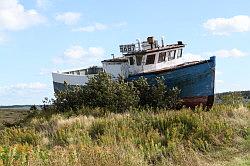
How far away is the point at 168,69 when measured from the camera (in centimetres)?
2916

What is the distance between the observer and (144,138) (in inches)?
590

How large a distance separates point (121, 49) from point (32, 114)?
7054 mm

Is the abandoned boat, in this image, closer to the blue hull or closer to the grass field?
the blue hull

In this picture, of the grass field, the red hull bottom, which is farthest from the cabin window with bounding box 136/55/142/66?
the grass field

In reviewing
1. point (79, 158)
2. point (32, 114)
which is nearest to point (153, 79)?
point (32, 114)

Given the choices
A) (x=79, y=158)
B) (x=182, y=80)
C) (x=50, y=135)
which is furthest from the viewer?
(x=182, y=80)

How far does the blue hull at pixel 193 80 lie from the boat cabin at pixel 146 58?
1.95 metres

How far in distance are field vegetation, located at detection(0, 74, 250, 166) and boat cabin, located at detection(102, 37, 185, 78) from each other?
3.17 metres

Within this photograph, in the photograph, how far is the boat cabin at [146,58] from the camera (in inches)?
1229

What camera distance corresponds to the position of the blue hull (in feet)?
95.5

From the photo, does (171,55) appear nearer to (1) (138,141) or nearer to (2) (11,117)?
(1) (138,141)

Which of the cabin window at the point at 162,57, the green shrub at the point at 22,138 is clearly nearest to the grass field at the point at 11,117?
the cabin window at the point at 162,57

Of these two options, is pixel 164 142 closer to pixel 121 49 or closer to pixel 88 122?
pixel 88 122

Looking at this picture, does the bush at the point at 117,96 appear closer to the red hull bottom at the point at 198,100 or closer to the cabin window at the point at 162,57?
the red hull bottom at the point at 198,100
